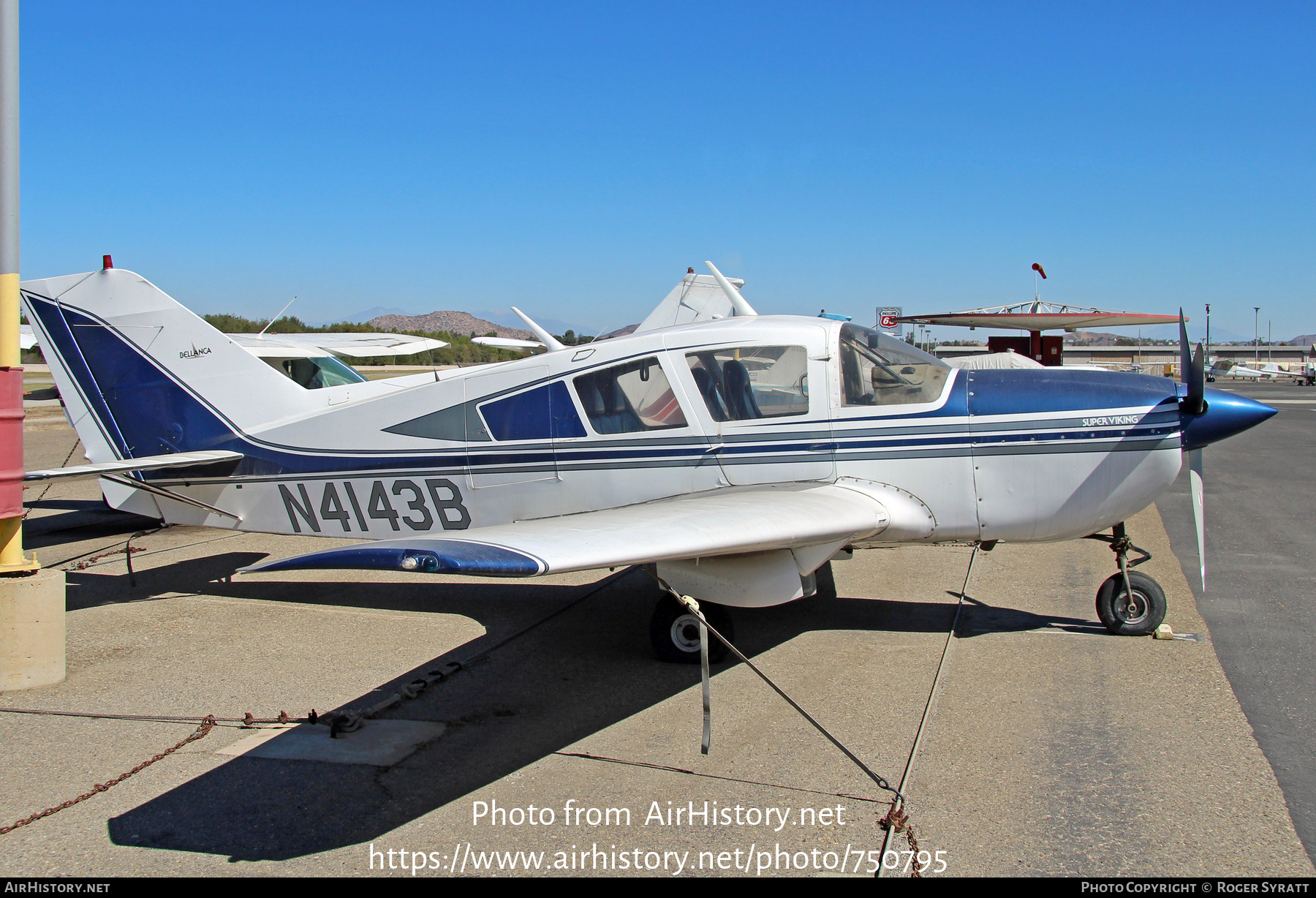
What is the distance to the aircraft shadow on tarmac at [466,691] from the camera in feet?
11.7

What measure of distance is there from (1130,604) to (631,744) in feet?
12.0

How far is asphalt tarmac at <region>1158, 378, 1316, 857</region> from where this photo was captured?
4.16 metres

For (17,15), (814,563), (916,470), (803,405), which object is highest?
(17,15)

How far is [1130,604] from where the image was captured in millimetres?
5816

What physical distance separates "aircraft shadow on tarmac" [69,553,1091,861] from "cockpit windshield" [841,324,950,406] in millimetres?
1666

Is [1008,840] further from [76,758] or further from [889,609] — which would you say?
[76,758]

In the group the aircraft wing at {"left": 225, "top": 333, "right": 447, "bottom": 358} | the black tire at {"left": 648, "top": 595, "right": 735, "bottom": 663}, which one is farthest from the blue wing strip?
the aircraft wing at {"left": 225, "top": 333, "right": 447, "bottom": 358}

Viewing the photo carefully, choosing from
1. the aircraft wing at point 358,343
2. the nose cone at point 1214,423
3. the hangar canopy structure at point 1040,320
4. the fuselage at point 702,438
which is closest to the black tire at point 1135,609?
the fuselage at point 702,438

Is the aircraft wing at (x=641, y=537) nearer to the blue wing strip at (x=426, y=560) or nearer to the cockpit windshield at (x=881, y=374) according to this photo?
the blue wing strip at (x=426, y=560)

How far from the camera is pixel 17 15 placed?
4914 mm

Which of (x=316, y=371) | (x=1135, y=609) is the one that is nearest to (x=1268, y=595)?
(x=1135, y=609)

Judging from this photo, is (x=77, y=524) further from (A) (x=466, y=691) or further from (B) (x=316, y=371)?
(A) (x=466, y=691)

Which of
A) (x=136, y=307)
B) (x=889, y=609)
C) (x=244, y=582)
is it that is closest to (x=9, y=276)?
(x=136, y=307)

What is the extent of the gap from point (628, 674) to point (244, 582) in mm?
4418
